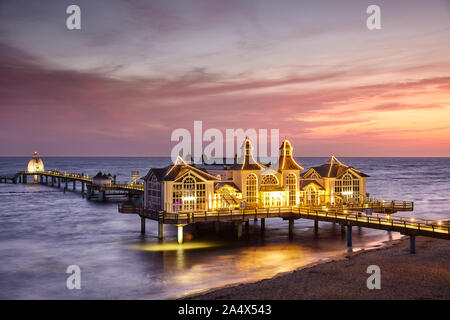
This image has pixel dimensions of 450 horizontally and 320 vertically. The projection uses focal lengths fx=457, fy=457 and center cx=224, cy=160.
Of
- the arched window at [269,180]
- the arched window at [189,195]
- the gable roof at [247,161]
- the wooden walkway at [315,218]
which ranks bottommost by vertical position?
the wooden walkway at [315,218]

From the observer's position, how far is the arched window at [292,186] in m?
52.9

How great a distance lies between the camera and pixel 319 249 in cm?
4359

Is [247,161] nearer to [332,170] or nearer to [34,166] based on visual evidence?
[332,170]

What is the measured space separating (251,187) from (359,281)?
22003 mm

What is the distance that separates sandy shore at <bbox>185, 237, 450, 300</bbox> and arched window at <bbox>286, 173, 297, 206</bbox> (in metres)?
14.6

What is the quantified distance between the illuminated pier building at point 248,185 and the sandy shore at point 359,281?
14717 mm

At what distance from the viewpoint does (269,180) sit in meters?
52.4

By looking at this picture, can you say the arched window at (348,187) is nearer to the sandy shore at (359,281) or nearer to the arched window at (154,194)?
the sandy shore at (359,281)

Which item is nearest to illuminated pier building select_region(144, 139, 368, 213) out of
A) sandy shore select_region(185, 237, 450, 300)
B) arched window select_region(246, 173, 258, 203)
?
arched window select_region(246, 173, 258, 203)

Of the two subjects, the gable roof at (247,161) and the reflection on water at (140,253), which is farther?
the gable roof at (247,161)

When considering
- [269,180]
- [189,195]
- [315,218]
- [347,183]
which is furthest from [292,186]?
[189,195]

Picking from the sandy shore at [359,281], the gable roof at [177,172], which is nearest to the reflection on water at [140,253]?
the sandy shore at [359,281]

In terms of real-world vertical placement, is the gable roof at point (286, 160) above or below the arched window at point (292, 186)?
above
